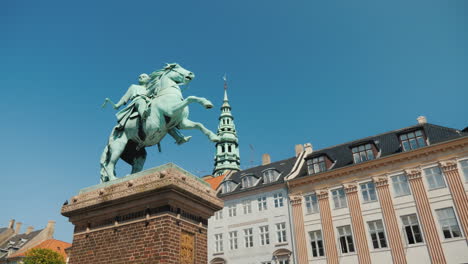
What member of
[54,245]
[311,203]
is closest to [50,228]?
[54,245]

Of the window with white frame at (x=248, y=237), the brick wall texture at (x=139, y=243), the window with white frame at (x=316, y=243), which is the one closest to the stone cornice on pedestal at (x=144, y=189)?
the brick wall texture at (x=139, y=243)

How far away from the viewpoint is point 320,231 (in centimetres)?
3153

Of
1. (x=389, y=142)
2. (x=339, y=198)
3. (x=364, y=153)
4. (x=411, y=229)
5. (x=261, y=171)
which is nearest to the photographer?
(x=411, y=229)

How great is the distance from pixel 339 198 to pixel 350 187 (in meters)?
1.42

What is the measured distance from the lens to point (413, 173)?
28.7 meters

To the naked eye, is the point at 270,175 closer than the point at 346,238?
No

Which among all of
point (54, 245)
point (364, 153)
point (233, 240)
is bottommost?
point (233, 240)

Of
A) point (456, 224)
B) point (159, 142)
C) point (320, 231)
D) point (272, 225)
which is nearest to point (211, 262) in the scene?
point (272, 225)

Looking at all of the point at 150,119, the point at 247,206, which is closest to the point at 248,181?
the point at 247,206

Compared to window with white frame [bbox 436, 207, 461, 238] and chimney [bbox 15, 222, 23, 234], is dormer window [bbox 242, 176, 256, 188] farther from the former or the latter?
chimney [bbox 15, 222, 23, 234]

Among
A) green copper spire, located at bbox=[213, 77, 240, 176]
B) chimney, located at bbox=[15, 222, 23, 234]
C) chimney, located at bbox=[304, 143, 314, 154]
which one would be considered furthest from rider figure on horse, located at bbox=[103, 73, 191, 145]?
chimney, located at bbox=[15, 222, 23, 234]

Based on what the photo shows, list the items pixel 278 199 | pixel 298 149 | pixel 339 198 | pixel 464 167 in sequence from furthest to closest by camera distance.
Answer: pixel 298 149 → pixel 278 199 → pixel 339 198 → pixel 464 167

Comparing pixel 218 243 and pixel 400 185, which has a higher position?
pixel 400 185

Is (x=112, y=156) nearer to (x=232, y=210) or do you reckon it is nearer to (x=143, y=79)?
(x=143, y=79)
